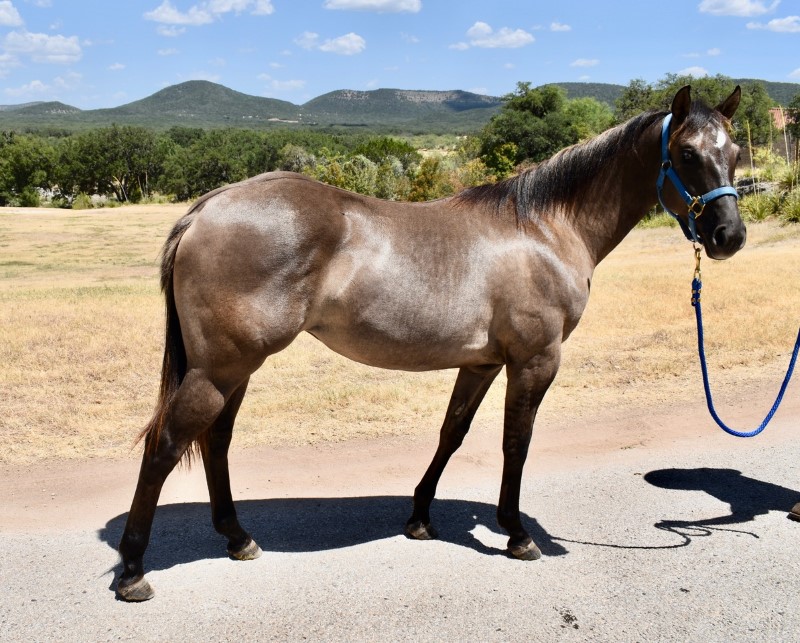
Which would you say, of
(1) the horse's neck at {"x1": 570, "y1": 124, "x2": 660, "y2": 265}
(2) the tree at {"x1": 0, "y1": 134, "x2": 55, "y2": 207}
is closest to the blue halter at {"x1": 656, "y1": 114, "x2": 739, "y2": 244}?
(1) the horse's neck at {"x1": 570, "y1": 124, "x2": 660, "y2": 265}

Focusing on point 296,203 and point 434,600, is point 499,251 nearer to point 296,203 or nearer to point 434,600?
point 296,203

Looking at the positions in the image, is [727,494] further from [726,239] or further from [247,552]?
[247,552]

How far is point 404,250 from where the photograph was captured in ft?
12.7

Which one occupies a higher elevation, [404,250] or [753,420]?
[404,250]

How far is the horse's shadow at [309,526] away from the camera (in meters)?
4.20

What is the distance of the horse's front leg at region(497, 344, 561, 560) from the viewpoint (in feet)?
13.2

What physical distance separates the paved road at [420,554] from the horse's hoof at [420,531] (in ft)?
0.28

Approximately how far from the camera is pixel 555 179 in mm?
4336

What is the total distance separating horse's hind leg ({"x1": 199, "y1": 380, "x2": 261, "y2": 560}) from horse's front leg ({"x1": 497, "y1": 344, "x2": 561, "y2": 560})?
150 cm

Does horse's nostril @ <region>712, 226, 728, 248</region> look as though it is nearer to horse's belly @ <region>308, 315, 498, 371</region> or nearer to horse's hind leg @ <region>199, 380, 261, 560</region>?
horse's belly @ <region>308, 315, 498, 371</region>

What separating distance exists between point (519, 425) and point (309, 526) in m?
1.50

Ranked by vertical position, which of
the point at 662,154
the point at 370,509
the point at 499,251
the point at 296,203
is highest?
the point at 662,154

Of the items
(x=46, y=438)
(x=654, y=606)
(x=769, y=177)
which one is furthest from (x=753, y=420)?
(x=769, y=177)

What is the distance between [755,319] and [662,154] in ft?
22.0
